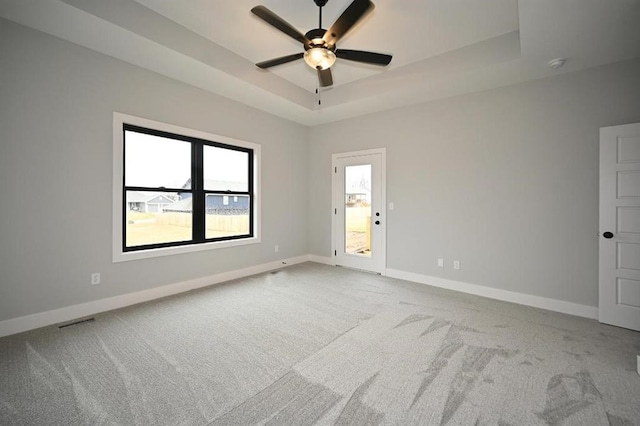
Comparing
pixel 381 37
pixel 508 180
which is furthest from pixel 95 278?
pixel 508 180

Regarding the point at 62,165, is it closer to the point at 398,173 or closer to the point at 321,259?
the point at 321,259

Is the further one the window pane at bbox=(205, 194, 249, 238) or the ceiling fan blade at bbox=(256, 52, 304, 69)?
the window pane at bbox=(205, 194, 249, 238)

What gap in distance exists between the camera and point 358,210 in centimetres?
509

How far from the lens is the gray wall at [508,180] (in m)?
3.11

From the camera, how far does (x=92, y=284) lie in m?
3.01

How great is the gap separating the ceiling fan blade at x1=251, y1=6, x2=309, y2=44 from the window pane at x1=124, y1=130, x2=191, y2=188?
225cm

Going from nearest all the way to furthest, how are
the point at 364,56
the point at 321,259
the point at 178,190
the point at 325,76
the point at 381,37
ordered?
the point at 364,56 < the point at 325,76 < the point at 381,37 < the point at 178,190 < the point at 321,259

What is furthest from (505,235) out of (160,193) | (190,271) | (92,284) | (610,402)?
(92,284)

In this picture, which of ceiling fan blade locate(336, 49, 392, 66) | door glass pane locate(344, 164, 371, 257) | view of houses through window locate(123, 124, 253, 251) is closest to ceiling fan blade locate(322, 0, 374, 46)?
ceiling fan blade locate(336, 49, 392, 66)

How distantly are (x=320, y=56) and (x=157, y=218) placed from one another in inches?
114

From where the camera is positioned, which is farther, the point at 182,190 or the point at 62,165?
the point at 182,190

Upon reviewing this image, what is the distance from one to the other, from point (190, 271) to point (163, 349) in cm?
166

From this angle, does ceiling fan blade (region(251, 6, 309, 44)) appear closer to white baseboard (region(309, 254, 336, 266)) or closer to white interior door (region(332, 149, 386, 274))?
white interior door (region(332, 149, 386, 274))

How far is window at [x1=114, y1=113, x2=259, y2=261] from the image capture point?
131 inches
